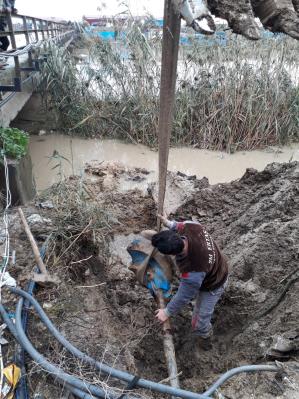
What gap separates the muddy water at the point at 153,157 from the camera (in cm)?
714

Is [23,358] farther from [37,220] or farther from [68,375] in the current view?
[37,220]

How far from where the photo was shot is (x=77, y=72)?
7867 mm

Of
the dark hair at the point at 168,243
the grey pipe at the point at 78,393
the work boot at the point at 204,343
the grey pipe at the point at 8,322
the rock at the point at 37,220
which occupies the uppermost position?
the dark hair at the point at 168,243

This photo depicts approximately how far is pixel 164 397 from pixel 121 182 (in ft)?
11.3

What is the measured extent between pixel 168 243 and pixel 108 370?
0.83 m

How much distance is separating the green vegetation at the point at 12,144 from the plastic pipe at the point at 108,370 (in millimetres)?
2352

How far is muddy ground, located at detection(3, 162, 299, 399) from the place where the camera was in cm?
231

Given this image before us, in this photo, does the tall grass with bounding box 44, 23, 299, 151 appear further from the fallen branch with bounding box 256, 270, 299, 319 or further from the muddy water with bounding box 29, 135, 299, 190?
the fallen branch with bounding box 256, 270, 299, 319

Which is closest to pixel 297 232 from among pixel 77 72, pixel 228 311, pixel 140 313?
pixel 228 311

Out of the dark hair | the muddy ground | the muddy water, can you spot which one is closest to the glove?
the dark hair

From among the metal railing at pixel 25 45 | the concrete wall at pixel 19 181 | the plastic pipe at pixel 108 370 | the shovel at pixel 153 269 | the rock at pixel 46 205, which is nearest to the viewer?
the plastic pipe at pixel 108 370

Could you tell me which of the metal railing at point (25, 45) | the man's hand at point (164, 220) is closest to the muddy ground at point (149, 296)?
the man's hand at point (164, 220)

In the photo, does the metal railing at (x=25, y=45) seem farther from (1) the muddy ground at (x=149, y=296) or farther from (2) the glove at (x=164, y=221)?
(2) the glove at (x=164, y=221)

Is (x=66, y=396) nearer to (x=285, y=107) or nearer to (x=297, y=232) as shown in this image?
(x=297, y=232)
